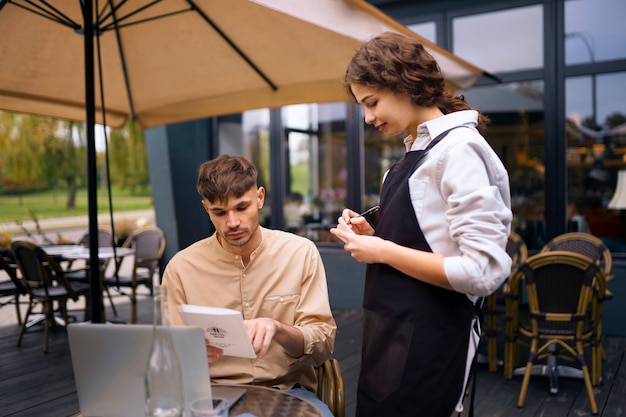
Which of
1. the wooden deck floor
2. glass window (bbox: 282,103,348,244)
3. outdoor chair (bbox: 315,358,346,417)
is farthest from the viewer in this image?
glass window (bbox: 282,103,348,244)

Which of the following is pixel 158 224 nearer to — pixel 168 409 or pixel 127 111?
pixel 127 111

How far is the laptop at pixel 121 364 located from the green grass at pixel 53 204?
9.27 meters

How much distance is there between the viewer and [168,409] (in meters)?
1.13

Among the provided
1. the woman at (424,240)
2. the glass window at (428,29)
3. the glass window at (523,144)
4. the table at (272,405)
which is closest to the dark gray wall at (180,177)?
the glass window at (428,29)

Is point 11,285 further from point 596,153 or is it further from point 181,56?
point 596,153

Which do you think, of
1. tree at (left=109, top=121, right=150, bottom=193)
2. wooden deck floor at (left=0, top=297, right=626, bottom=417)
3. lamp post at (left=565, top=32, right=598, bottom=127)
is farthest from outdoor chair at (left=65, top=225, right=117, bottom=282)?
lamp post at (left=565, top=32, right=598, bottom=127)

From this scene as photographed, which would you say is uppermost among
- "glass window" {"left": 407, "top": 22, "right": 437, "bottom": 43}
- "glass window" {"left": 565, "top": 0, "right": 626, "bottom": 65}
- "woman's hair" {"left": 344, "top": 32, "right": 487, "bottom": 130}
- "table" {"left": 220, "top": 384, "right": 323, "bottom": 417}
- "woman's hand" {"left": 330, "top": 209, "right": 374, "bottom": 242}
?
"glass window" {"left": 407, "top": 22, "right": 437, "bottom": 43}

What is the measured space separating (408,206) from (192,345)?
0.58 meters

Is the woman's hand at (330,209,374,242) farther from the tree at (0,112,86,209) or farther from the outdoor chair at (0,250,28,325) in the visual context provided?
the tree at (0,112,86,209)

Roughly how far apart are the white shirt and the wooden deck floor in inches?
93.3

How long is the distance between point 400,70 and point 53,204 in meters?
11.0

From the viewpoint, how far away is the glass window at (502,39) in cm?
584

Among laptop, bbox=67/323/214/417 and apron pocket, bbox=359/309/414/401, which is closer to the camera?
laptop, bbox=67/323/214/417

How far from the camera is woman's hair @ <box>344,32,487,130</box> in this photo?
1354 mm
